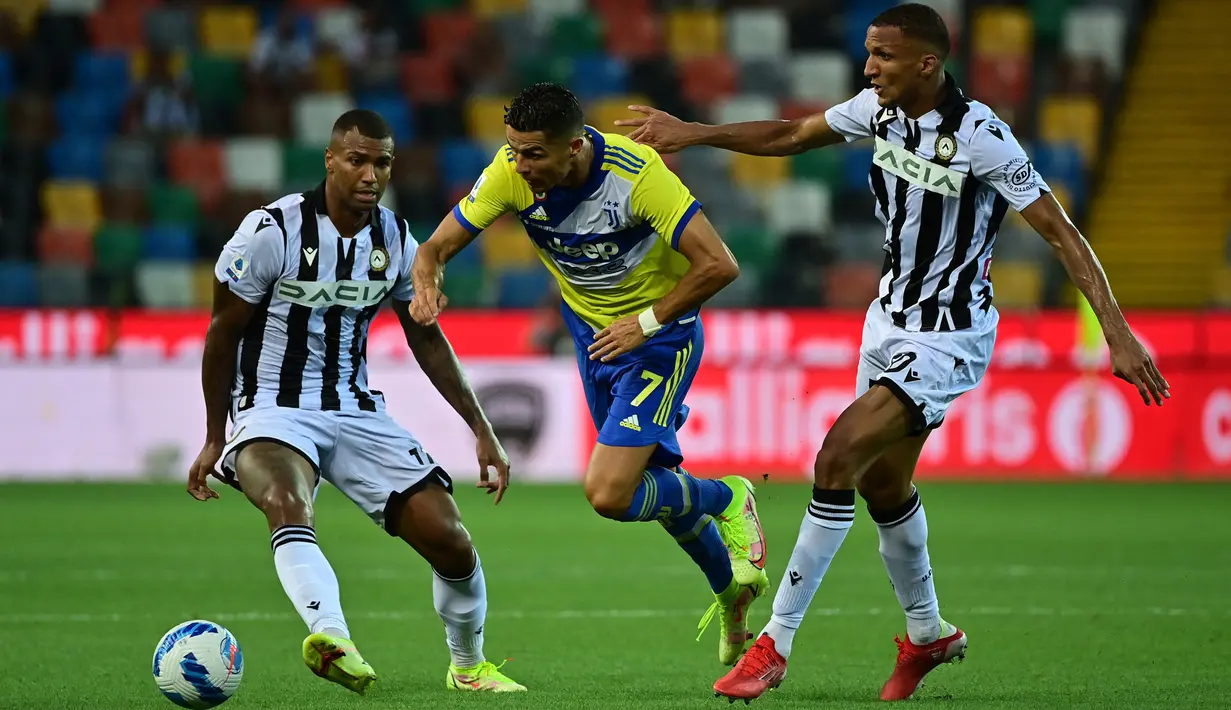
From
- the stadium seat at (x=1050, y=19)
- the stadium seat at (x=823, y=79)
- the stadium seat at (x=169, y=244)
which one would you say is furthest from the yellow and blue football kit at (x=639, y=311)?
the stadium seat at (x=1050, y=19)

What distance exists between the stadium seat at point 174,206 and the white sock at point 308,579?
14033 millimetres

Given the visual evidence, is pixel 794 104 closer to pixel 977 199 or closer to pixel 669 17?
pixel 669 17

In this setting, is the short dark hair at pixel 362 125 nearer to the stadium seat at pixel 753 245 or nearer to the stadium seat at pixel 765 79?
the stadium seat at pixel 753 245

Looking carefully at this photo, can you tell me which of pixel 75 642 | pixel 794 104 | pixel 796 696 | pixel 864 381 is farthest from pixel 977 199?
pixel 794 104

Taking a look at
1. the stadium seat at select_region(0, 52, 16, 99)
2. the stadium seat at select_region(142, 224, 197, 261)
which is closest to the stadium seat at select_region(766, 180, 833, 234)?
the stadium seat at select_region(142, 224, 197, 261)

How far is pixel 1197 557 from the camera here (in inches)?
408

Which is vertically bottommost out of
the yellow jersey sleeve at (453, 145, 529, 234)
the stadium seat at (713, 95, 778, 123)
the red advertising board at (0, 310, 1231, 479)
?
the red advertising board at (0, 310, 1231, 479)

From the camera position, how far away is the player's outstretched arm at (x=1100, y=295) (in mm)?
5254

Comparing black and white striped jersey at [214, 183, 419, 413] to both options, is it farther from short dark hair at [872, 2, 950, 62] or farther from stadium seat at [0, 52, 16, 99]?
stadium seat at [0, 52, 16, 99]

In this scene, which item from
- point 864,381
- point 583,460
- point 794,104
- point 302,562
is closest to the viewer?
point 302,562

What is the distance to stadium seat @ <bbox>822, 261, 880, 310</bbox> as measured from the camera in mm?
17641

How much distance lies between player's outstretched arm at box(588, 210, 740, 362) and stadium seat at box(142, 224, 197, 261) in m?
13.3

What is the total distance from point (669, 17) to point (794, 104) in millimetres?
2196

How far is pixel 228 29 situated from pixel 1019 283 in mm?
10313
